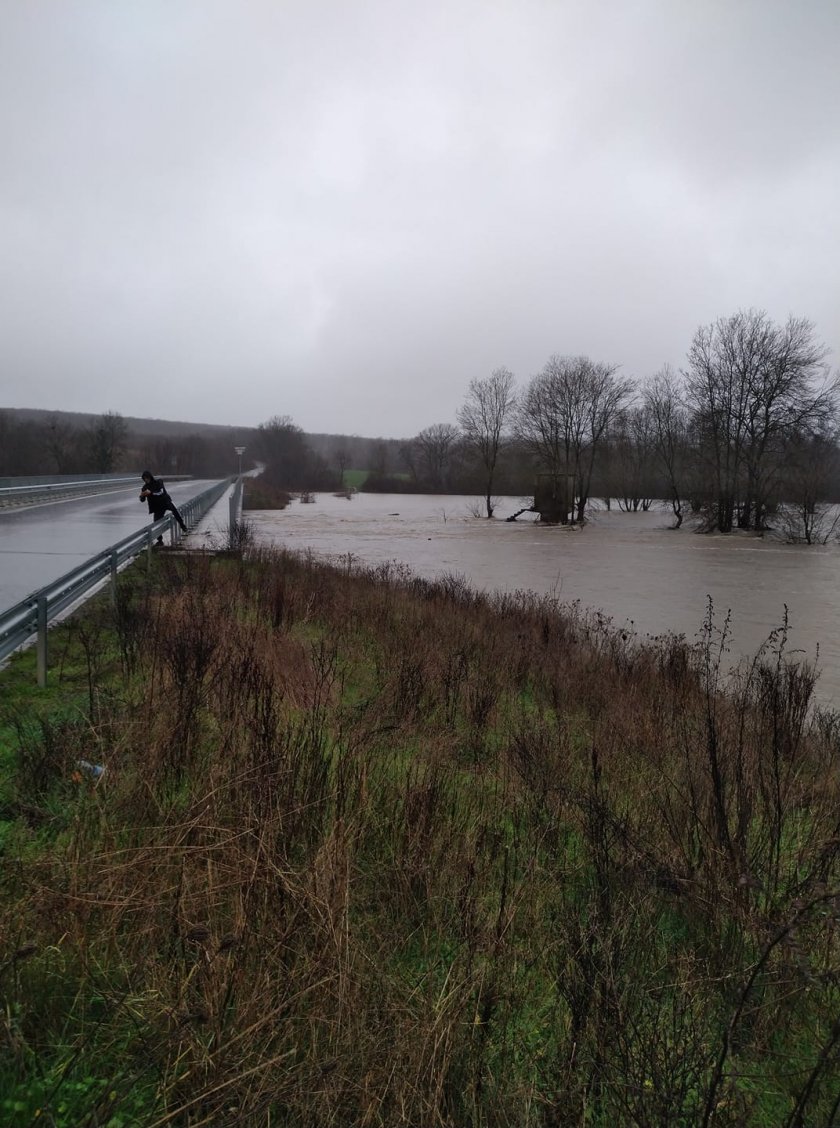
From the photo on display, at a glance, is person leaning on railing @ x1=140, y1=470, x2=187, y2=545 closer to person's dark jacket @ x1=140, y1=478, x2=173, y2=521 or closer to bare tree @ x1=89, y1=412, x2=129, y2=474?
person's dark jacket @ x1=140, y1=478, x2=173, y2=521

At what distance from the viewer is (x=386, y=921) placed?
304 centimetres

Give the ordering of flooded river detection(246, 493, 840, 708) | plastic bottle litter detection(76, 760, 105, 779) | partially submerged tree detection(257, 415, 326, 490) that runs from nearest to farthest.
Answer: plastic bottle litter detection(76, 760, 105, 779) → flooded river detection(246, 493, 840, 708) → partially submerged tree detection(257, 415, 326, 490)

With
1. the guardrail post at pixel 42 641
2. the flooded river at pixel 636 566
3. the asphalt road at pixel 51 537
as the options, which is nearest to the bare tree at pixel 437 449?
the flooded river at pixel 636 566

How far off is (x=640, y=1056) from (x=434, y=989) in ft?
2.52

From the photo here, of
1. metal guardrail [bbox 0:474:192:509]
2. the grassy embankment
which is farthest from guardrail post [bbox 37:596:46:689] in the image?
metal guardrail [bbox 0:474:192:509]

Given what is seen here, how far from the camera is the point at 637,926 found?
293 cm

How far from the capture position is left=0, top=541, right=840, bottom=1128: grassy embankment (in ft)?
6.79

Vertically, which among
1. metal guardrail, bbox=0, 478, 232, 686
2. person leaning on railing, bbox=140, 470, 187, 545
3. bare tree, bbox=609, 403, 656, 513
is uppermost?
bare tree, bbox=609, 403, 656, 513

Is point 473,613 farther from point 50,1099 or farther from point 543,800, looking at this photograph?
point 50,1099

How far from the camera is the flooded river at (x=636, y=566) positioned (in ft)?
50.8

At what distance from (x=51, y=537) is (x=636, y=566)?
21.3 meters

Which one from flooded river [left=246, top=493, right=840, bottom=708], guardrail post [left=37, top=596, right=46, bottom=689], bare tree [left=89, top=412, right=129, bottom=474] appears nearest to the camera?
guardrail post [left=37, top=596, right=46, bottom=689]

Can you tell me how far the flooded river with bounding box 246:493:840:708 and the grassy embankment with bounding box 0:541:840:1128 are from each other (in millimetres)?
7174

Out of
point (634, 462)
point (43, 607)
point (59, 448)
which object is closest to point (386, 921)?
point (43, 607)
